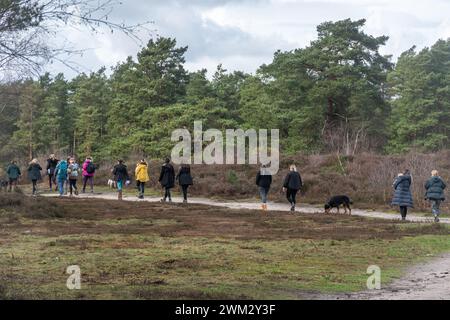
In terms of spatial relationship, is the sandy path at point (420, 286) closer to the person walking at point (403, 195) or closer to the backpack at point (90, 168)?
the person walking at point (403, 195)

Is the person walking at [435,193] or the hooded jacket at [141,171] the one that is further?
the hooded jacket at [141,171]

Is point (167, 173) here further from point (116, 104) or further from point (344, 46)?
point (116, 104)

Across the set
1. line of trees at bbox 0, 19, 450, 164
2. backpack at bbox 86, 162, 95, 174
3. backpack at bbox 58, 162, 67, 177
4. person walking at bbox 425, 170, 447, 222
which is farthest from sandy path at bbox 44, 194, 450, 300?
line of trees at bbox 0, 19, 450, 164

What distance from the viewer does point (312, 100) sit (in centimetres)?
A: 5800

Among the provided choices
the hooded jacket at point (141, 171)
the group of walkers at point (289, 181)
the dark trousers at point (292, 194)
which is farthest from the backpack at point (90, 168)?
the dark trousers at point (292, 194)

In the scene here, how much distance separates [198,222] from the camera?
68.3ft

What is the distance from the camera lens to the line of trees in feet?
186

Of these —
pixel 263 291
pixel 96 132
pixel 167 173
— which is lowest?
pixel 263 291

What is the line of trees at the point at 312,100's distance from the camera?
56.6 meters

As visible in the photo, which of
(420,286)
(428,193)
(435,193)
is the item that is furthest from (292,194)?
(420,286)

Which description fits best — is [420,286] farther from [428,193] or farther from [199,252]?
[428,193]
